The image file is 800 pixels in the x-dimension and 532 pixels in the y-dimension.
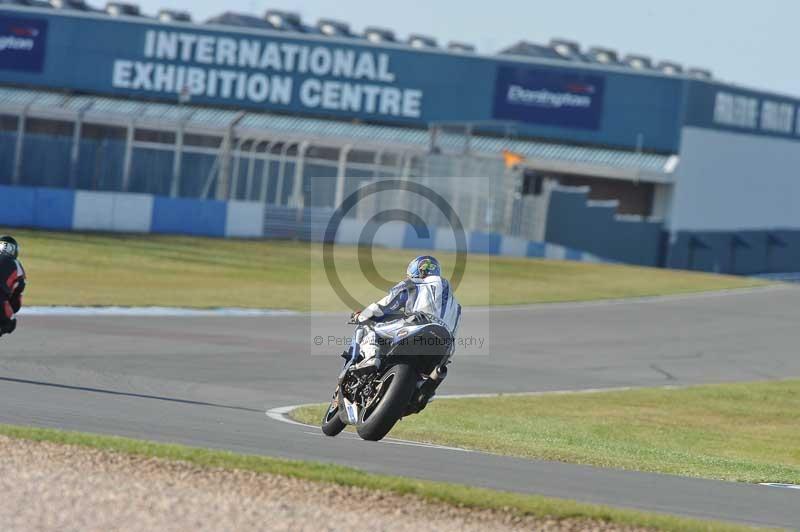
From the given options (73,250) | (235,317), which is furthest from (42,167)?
(235,317)

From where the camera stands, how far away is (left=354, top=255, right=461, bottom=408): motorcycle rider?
11602 millimetres

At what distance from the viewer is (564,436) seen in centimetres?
1523

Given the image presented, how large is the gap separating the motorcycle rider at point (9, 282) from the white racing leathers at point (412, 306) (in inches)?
206

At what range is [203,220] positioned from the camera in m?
39.8

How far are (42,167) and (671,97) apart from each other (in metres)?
32.4

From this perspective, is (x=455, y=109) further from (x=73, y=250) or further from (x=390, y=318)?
(x=390, y=318)

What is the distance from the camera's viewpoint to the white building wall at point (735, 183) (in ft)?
210

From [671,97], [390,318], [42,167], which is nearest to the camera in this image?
[390,318]

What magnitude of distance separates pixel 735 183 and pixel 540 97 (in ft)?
33.0

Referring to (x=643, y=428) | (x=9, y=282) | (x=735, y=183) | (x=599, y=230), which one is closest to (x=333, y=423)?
(x=9, y=282)

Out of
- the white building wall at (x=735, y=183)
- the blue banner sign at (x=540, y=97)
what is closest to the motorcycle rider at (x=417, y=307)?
the white building wall at (x=735, y=183)

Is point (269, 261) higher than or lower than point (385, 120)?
lower
